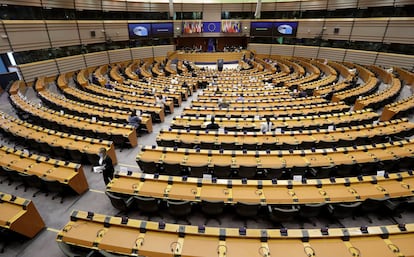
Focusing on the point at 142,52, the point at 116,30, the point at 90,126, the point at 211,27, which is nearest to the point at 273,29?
the point at 211,27

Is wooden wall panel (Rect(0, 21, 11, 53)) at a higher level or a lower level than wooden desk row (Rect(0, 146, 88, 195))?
higher

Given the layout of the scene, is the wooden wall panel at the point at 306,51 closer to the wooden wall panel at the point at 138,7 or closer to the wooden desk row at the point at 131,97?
the wooden wall panel at the point at 138,7

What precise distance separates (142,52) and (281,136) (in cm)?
2533

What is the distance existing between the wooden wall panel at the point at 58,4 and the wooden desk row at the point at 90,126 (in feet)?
42.2

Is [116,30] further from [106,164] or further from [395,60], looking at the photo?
[395,60]

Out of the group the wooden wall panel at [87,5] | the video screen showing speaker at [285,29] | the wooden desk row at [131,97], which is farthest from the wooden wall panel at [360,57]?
the wooden wall panel at [87,5]

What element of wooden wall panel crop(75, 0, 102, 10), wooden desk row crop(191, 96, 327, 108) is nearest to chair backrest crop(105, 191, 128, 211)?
wooden desk row crop(191, 96, 327, 108)

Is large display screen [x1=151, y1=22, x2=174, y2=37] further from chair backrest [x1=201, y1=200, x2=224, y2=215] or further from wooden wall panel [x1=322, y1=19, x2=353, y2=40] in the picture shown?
chair backrest [x1=201, y1=200, x2=224, y2=215]

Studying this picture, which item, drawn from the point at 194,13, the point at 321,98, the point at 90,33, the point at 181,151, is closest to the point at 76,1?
the point at 90,33

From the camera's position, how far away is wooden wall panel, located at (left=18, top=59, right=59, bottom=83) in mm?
17828

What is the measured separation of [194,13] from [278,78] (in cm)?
1743

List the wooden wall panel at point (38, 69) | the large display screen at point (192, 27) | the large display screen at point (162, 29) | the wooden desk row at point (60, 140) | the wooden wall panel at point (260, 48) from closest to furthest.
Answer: the wooden desk row at point (60, 140)
the wooden wall panel at point (38, 69)
the large display screen at point (162, 29)
the large display screen at point (192, 27)
the wooden wall panel at point (260, 48)

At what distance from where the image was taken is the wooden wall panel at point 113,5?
23877 millimetres

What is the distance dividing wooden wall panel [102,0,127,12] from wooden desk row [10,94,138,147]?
17.8 metres
